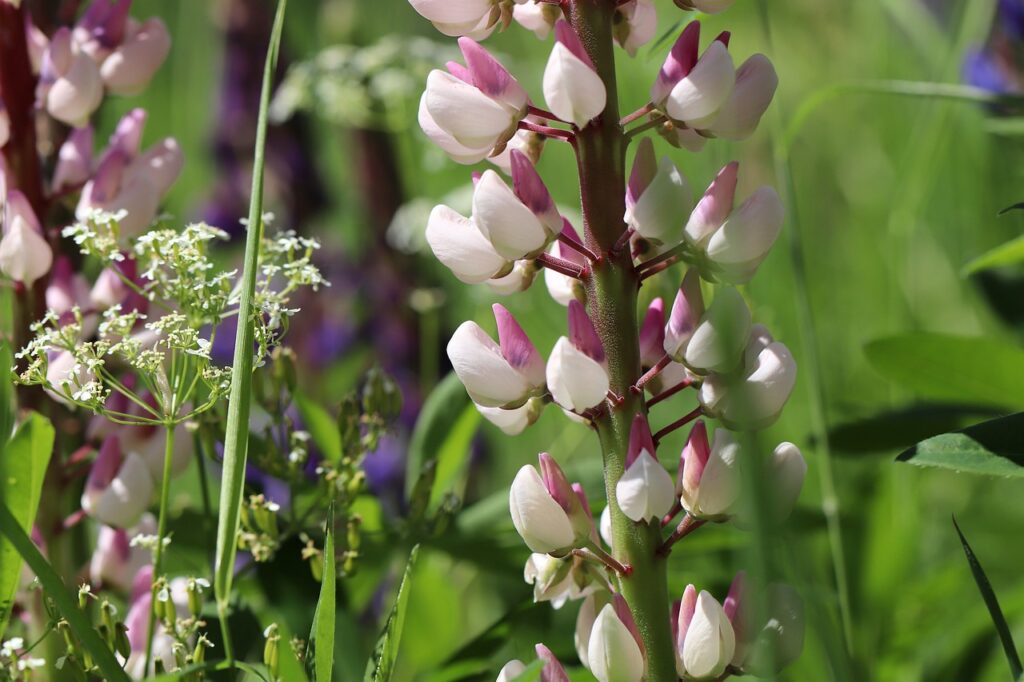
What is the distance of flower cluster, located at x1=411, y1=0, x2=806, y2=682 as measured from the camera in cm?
54

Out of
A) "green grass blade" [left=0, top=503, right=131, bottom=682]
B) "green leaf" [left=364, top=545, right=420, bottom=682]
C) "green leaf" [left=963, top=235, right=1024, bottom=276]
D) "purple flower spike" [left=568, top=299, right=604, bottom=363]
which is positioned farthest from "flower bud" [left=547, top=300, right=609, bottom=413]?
"green leaf" [left=963, top=235, right=1024, bottom=276]

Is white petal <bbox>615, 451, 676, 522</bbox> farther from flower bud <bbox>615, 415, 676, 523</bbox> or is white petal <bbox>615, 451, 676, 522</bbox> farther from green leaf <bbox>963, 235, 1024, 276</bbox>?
green leaf <bbox>963, 235, 1024, 276</bbox>

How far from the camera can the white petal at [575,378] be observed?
522mm

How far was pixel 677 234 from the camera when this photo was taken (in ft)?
1.82

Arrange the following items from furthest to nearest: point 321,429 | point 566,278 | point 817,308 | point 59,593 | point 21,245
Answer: point 817,308 < point 321,429 < point 21,245 < point 566,278 < point 59,593

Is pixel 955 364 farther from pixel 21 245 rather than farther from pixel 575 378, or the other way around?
pixel 21 245

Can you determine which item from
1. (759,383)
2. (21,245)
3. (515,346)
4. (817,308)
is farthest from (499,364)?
(817,308)

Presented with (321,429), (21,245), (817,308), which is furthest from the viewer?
(817,308)

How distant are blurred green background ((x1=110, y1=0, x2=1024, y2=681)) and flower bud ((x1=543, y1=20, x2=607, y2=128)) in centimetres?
12

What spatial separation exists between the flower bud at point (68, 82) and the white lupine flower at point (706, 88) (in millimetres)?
414

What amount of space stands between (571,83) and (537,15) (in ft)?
0.38

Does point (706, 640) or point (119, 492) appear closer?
point (706, 640)

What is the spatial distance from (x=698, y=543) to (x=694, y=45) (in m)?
0.48

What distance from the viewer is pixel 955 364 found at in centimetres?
80
